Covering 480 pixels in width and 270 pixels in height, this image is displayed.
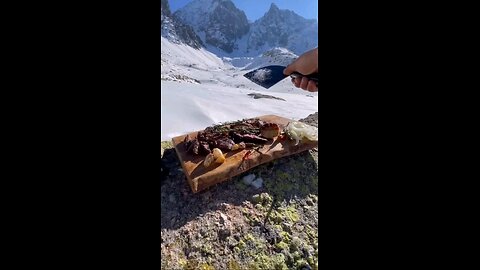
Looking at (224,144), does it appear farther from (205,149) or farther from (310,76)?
(310,76)

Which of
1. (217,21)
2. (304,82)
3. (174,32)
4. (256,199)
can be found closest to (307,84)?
(304,82)

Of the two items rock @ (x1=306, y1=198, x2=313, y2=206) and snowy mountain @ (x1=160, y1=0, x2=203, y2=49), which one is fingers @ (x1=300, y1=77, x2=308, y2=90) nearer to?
rock @ (x1=306, y1=198, x2=313, y2=206)

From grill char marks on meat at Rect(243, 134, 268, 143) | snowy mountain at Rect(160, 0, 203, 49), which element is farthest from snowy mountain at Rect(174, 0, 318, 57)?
grill char marks on meat at Rect(243, 134, 268, 143)

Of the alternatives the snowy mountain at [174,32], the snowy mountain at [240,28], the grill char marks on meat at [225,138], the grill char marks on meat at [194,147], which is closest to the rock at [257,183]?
the grill char marks on meat at [225,138]
